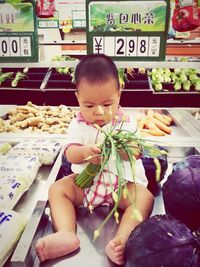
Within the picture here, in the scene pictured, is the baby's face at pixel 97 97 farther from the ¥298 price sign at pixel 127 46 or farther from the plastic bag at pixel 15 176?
the plastic bag at pixel 15 176

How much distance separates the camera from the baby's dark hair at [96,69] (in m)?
1.47

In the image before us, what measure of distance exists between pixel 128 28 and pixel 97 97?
0.47 m

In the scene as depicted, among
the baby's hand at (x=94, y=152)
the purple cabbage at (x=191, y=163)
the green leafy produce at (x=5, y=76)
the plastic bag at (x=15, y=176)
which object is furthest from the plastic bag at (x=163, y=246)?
the green leafy produce at (x=5, y=76)

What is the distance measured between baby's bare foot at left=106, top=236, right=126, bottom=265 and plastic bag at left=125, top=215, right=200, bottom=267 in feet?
0.22

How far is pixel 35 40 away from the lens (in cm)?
174

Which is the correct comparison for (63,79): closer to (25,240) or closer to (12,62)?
(12,62)

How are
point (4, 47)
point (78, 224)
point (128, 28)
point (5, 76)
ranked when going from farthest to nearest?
point (5, 76) < point (4, 47) < point (128, 28) < point (78, 224)

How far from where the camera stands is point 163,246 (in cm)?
109

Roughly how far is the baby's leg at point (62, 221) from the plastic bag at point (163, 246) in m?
0.27

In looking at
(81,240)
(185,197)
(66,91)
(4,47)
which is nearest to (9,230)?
→ (81,240)

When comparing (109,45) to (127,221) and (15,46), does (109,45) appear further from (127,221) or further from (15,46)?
(127,221)

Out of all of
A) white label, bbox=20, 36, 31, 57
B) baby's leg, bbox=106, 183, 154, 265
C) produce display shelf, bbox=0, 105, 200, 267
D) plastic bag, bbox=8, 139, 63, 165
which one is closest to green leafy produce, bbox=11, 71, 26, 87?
produce display shelf, bbox=0, 105, 200, 267

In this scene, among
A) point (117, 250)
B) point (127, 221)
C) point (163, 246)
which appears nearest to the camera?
point (163, 246)

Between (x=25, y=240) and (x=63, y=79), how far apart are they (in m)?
3.34
